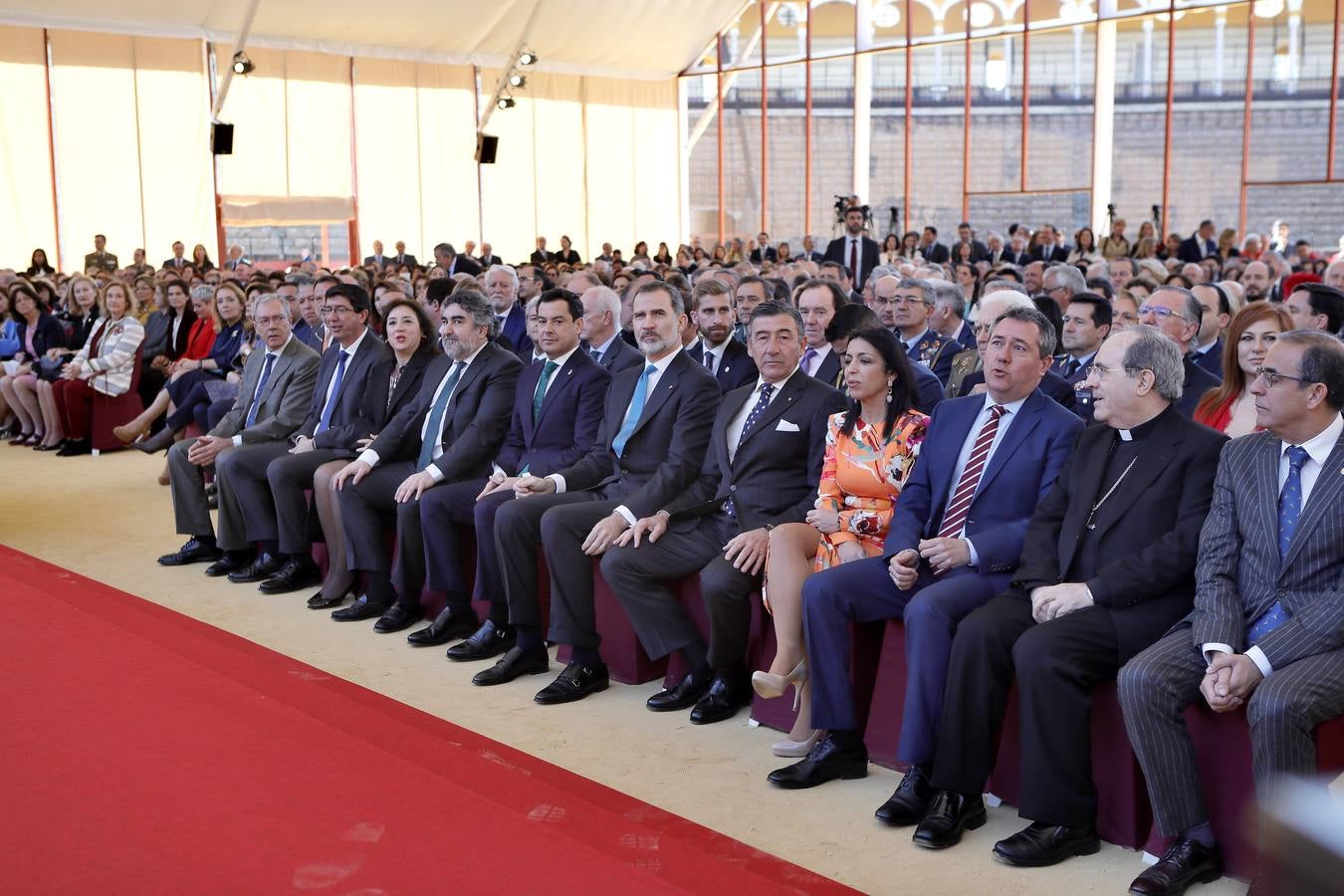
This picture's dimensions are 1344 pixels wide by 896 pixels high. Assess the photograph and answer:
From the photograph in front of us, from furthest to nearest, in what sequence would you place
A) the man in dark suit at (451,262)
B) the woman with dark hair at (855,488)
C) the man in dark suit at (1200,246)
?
the man in dark suit at (451,262) < the man in dark suit at (1200,246) < the woman with dark hair at (855,488)

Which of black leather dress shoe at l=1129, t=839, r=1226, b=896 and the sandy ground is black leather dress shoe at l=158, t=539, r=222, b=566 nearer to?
the sandy ground

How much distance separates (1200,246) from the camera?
13031 mm

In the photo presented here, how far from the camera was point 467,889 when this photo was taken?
2227mm

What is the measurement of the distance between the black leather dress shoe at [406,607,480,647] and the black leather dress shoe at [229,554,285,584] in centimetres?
119

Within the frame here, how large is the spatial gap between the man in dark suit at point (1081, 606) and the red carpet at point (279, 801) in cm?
66

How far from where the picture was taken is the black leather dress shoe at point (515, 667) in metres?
4.27

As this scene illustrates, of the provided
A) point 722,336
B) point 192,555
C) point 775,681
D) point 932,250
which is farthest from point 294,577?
point 932,250

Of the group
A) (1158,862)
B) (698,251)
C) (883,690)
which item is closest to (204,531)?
(883,690)

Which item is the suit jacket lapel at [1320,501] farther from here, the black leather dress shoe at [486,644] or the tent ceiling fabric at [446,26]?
the tent ceiling fabric at [446,26]

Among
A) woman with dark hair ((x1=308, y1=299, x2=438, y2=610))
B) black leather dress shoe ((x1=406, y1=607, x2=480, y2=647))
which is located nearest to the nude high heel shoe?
black leather dress shoe ((x1=406, y1=607, x2=480, y2=647))

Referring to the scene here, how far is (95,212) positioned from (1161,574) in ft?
54.0

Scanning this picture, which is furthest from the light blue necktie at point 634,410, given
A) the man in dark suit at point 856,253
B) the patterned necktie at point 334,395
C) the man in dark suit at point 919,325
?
the man in dark suit at point 856,253

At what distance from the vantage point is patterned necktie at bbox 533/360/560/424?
488 cm

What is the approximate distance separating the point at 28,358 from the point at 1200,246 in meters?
11.1
